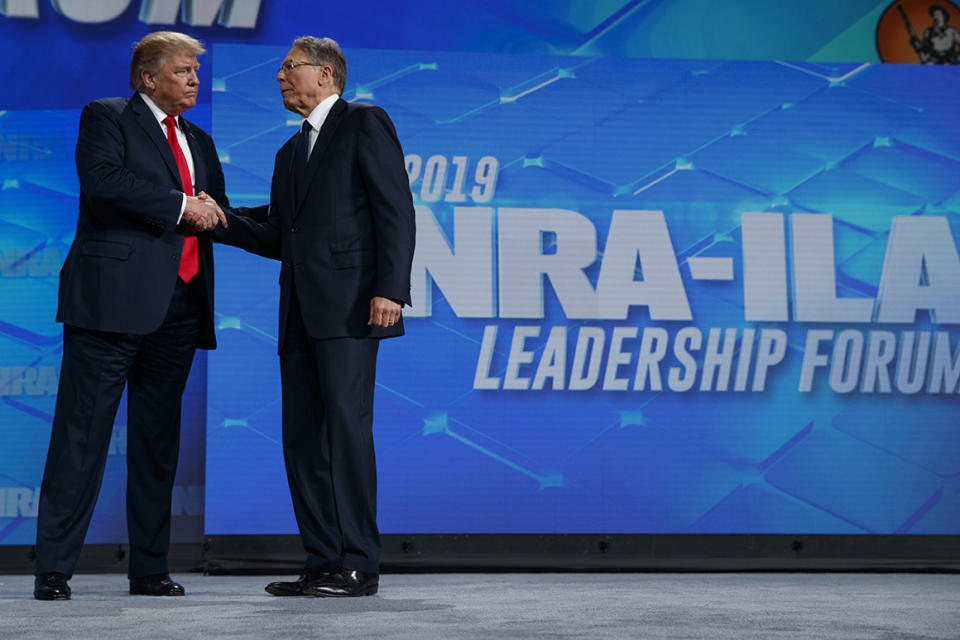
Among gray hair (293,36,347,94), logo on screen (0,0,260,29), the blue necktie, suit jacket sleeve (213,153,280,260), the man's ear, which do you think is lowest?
suit jacket sleeve (213,153,280,260)

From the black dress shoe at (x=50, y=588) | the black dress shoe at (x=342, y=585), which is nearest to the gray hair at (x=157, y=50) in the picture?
the black dress shoe at (x=50, y=588)

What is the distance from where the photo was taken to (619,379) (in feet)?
12.9

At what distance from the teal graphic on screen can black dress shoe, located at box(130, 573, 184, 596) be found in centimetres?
83

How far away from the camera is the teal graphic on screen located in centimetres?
388

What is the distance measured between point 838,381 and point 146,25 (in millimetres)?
2789

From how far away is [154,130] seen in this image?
116 inches

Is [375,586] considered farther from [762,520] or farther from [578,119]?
[578,119]

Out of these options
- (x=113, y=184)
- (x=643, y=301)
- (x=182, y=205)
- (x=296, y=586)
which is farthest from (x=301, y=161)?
(x=643, y=301)

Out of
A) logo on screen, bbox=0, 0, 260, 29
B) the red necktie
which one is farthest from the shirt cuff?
logo on screen, bbox=0, 0, 260, 29

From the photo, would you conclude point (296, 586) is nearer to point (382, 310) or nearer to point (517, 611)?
point (517, 611)

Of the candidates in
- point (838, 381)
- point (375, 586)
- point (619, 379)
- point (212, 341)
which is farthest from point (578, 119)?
point (375, 586)

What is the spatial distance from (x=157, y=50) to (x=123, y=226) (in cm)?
46

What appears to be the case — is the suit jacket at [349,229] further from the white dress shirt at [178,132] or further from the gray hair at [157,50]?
the gray hair at [157,50]

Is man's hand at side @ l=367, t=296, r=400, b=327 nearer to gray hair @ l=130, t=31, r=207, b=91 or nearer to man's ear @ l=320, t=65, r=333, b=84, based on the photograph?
man's ear @ l=320, t=65, r=333, b=84
